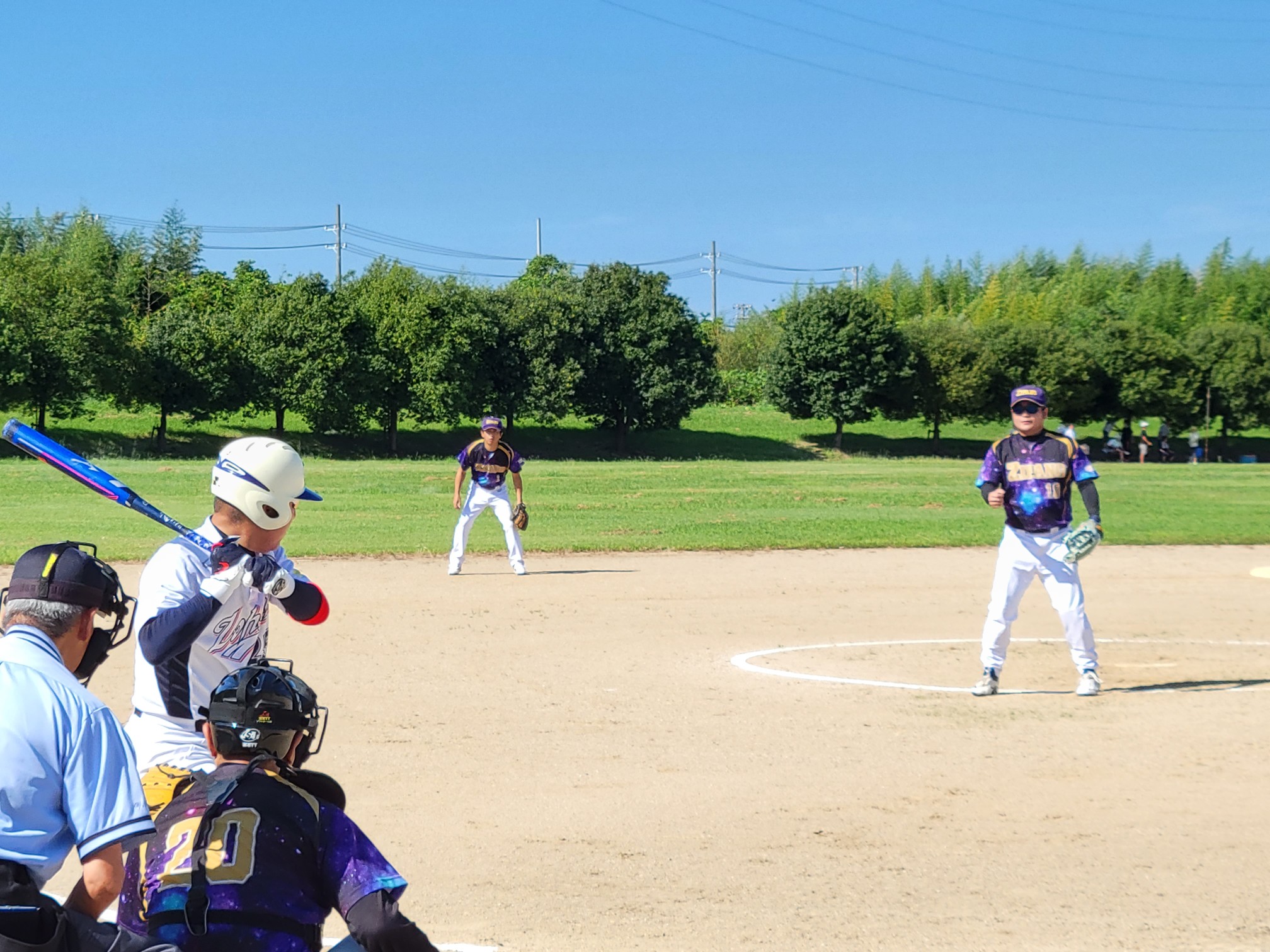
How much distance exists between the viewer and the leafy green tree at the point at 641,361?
6906cm

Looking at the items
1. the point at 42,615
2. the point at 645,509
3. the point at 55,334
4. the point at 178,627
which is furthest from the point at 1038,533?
the point at 55,334

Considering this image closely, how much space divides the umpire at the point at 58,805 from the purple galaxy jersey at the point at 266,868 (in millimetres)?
124

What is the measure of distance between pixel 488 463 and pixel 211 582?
13.8 metres

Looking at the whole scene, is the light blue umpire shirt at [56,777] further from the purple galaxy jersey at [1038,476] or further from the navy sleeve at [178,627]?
the purple galaxy jersey at [1038,476]

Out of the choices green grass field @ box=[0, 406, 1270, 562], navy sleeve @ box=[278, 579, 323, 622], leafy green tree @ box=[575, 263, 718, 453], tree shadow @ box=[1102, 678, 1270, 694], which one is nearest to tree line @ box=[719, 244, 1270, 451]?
leafy green tree @ box=[575, 263, 718, 453]

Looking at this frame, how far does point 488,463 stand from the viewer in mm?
18375

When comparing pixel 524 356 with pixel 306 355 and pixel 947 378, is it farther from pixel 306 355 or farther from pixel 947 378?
pixel 947 378

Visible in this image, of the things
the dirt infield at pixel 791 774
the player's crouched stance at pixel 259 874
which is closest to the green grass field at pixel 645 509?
the dirt infield at pixel 791 774

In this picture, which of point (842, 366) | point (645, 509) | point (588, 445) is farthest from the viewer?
point (842, 366)

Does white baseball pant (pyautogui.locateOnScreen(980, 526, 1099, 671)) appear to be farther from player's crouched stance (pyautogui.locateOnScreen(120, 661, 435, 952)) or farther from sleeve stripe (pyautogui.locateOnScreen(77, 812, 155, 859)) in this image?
sleeve stripe (pyautogui.locateOnScreen(77, 812, 155, 859))

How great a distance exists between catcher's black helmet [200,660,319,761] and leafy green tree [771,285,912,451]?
68.1 m

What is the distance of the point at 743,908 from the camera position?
238 inches

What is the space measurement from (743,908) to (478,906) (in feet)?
4.28

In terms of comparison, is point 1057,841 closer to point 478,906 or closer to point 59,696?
point 478,906
